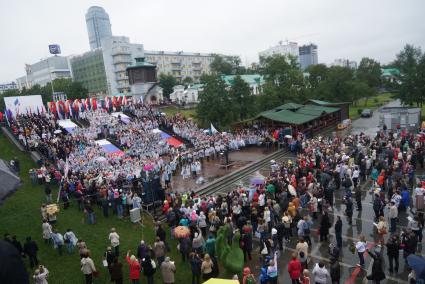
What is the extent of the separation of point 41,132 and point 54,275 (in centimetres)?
1911

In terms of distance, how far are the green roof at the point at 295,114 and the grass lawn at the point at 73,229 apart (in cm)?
1930

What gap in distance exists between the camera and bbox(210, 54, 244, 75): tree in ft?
298

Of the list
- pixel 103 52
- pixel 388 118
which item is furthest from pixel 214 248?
pixel 103 52

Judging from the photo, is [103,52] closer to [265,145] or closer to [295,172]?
[265,145]

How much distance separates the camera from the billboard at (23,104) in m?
31.6

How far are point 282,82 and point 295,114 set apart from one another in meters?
16.3

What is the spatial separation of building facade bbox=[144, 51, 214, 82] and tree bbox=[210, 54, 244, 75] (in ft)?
55.4

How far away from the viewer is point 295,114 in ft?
109

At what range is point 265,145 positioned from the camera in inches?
1169

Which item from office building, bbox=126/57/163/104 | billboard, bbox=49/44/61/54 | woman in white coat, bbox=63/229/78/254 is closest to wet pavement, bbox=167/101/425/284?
woman in white coat, bbox=63/229/78/254

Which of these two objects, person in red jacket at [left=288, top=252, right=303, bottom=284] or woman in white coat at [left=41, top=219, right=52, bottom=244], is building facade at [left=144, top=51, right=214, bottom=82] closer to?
woman in white coat at [left=41, top=219, right=52, bottom=244]

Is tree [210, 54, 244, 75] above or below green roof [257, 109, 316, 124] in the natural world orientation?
above

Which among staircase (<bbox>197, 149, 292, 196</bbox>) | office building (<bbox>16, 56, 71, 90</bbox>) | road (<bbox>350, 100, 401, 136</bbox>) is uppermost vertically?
office building (<bbox>16, 56, 71, 90</bbox>)

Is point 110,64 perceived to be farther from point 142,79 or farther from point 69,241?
point 69,241
